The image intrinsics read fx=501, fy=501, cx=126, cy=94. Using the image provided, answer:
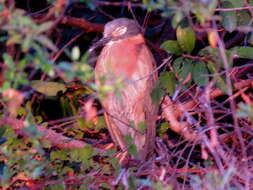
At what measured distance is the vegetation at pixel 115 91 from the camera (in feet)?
5.24

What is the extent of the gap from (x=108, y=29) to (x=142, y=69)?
38 centimetres

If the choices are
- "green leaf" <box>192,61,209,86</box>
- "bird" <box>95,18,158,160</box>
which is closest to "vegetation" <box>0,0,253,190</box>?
"green leaf" <box>192,61,209,86</box>

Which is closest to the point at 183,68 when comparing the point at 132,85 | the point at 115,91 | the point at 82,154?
the point at 82,154

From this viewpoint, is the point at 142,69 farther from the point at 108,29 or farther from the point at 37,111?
the point at 37,111

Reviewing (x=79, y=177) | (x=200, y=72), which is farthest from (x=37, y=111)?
(x=200, y=72)

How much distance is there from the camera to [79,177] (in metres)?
2.76

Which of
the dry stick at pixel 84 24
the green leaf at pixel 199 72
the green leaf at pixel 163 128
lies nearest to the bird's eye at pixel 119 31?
the dry stick at pixel 84 24

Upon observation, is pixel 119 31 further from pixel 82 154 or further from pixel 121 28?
pixel 82 154

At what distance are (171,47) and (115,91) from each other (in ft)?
4.31

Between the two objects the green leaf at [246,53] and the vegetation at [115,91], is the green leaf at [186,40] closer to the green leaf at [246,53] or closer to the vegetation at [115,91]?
the vegetation at [115,91]

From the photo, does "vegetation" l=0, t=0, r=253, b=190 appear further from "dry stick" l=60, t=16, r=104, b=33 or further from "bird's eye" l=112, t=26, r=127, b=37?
"bird's eye" l=112, t=26, r=127, b=37

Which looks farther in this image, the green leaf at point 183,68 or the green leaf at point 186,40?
the green leaf at point 186,40

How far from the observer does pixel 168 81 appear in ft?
9.34

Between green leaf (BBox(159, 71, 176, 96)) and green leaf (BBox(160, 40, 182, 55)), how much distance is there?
5.4 inches
